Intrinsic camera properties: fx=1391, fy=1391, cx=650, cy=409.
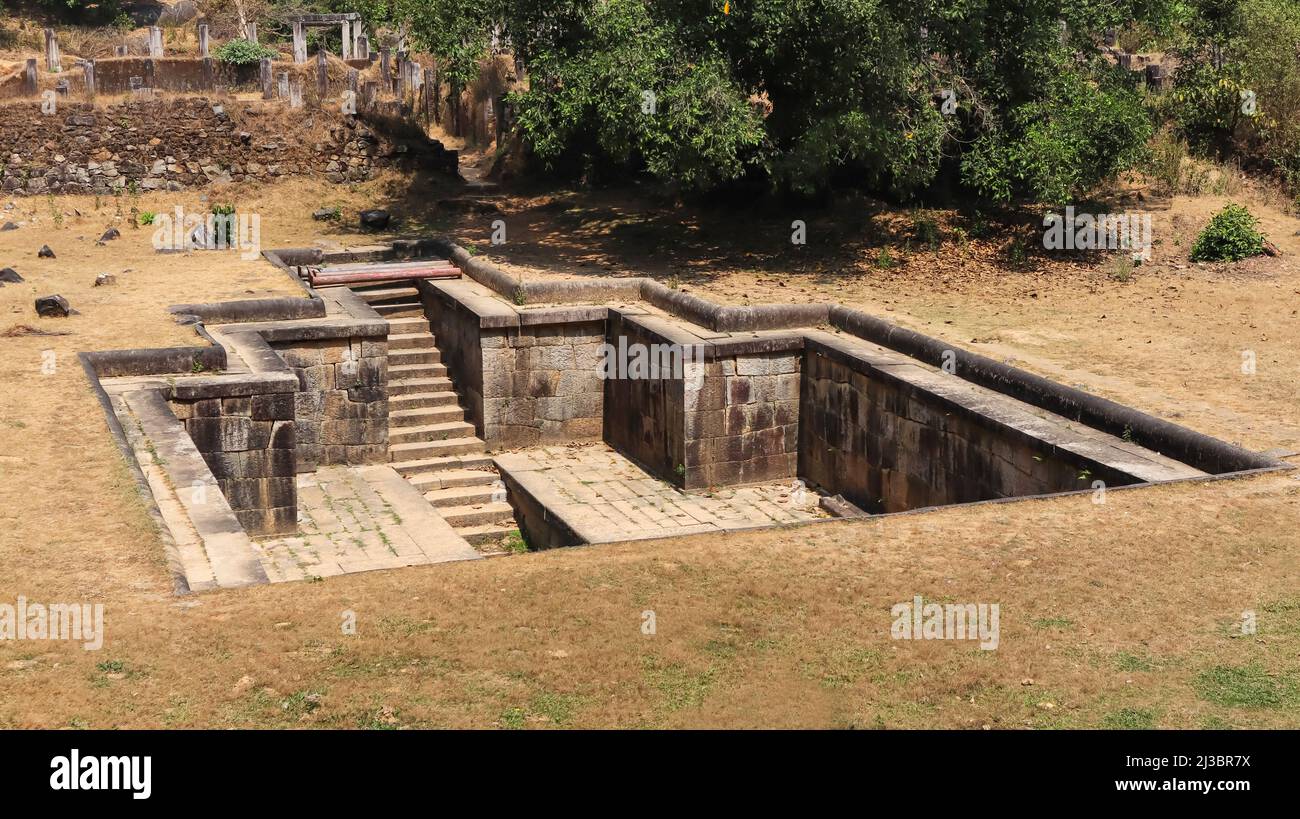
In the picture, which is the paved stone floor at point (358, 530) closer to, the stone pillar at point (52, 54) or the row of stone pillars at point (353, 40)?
the stone pillar at point (52, 54)

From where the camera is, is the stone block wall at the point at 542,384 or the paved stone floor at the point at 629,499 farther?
the stone block wall at the point at 542,384

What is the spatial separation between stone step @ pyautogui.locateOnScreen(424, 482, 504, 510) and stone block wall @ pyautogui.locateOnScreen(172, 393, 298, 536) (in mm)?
2607

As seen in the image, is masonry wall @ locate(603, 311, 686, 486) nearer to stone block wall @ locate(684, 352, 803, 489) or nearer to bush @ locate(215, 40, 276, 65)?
stone block wall @ locate(684, 352, 803, 489)

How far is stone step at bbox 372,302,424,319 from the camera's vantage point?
60.8ft

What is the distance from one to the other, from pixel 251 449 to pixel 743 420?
5382 millimetres

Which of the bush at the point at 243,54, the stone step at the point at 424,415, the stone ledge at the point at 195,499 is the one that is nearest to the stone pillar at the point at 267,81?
the bush at the point at 243,54

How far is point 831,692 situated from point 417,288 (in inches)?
514

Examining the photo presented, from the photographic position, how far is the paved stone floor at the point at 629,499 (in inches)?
558

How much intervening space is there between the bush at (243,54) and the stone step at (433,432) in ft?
35.9

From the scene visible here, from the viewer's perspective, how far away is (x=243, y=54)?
25281mm

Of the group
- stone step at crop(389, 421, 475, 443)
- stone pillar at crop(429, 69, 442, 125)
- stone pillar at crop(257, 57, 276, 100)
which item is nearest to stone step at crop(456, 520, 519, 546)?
stone step at crop(389, 421, 475, 443)

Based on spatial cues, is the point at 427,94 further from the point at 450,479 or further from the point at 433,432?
the point at 450,479

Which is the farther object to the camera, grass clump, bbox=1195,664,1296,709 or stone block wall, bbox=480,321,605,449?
stone block wall, bbox=480,321,605,449

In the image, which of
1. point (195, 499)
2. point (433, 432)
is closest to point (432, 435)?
point (433, 432)
